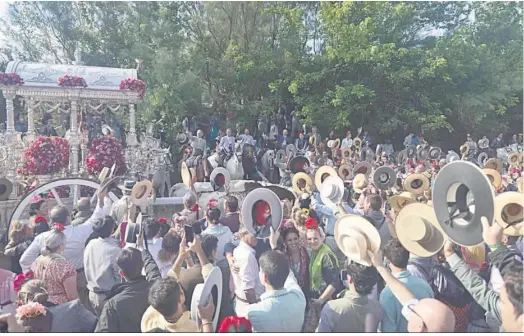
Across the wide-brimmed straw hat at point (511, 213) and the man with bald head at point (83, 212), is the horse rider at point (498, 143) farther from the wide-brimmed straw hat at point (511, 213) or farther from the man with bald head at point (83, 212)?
the man with bald head at point (83, 212)

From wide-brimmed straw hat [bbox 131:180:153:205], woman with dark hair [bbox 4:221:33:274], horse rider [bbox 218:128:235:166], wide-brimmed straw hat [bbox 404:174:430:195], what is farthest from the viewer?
horse rider [bbox 218:128:235:166]

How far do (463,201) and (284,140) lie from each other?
38.6ft

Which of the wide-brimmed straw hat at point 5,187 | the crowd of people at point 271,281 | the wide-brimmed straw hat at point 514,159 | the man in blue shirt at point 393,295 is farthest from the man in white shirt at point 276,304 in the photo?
the wide-brimmed straw hat at point 514,159

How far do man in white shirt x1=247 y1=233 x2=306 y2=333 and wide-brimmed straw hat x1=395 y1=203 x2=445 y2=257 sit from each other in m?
0.80

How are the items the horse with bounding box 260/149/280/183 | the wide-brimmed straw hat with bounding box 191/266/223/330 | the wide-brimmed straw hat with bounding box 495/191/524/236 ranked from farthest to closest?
1. the horse with bounding box 260/149/280/183
2. the wide-brimmed straw hat with bounding box 495/191/524/236
3. the wide-brimmed straw hat with bounding box 191/266/223/330

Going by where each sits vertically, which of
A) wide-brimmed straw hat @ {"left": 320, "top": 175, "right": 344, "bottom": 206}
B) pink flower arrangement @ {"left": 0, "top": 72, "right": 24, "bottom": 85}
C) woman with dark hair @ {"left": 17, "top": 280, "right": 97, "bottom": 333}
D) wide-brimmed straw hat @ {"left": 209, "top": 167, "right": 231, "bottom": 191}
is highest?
pink flower arrangement @ {"left": 0, "top": 72, "right": 24, "bottom": 85}

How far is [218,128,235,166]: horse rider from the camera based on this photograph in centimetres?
1245

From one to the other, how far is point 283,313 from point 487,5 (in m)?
19.4

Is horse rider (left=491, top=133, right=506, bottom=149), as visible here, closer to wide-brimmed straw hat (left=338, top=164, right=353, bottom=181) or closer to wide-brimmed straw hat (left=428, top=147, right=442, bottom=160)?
wide-brimmed straw hat (left=428, top=147, right=442, bottom=160)

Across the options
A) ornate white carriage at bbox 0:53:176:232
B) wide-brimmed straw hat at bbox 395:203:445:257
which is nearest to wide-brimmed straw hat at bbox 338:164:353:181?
ornate white carriage at bbox 0:53:176:232

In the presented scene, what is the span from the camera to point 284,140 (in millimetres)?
14633

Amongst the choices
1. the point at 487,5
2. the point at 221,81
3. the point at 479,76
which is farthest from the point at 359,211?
the point at 487,5

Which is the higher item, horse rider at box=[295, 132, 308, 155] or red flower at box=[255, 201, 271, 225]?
horse rider at box=[295, 132, 308, 155]

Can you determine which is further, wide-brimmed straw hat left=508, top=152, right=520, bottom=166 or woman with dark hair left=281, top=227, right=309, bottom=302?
wide-brimmed straw hat left=508, top=152, right=520, bottom=166
